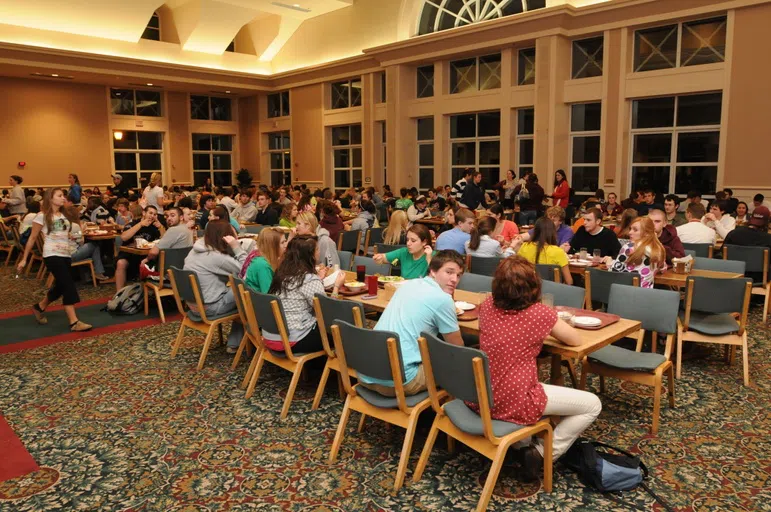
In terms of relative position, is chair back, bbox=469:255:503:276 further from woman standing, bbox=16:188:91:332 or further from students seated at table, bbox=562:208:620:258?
woman standing, bbox=16:188:91:332

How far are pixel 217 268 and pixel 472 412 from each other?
327 centimetres

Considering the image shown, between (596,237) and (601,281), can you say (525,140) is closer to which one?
(596,237)

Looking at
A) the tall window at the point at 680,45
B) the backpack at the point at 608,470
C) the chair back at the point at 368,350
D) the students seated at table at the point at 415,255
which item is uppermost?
the tall window at the point at 680,45

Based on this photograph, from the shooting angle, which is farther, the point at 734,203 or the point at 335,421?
the point at 734,203

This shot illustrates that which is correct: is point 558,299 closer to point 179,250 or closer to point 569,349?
point 569,349

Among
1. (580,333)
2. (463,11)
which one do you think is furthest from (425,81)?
(580,333)

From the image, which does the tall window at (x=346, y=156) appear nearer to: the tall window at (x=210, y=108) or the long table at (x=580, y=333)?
the tall window at (x=210, y=108)

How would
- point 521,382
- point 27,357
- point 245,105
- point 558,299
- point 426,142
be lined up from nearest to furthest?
1. point 521,382
2. point 558,299
3. point 27,357
4. point 426,142
5. point 245,105

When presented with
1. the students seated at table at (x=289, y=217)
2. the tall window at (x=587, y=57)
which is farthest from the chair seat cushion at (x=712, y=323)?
the tall window at (x=587, y=57)

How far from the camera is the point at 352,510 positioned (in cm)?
321

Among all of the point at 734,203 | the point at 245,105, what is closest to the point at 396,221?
the point at 734,203

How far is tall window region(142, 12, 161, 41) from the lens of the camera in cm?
2080

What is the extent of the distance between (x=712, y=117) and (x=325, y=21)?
12.8 meters

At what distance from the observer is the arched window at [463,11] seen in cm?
1535
